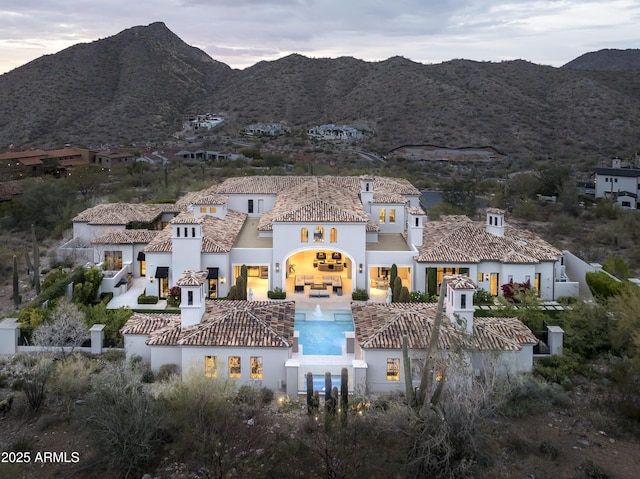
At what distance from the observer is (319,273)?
103 feet

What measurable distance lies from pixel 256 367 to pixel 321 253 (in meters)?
14.2

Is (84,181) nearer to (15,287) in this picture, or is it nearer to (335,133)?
(15,287)

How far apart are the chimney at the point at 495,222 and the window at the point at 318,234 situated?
9.14 meters

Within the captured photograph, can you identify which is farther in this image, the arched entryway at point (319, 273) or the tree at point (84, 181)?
the tree at point (84, 181)

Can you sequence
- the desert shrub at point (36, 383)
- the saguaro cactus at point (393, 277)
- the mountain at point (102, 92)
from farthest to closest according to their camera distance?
the mountain at point (102, 92)
the saguaro cactus at point (393, 277)
the desert shrub at point (36, 383)

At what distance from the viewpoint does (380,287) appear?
95.5 feet

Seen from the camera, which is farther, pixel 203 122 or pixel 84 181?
pixel 203 122

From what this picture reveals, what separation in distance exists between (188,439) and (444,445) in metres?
6.31

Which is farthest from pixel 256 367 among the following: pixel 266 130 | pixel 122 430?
pixel 266 130

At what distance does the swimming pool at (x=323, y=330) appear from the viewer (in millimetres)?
21750

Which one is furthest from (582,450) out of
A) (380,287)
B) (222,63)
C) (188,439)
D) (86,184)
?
(222,63)

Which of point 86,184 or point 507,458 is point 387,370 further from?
point 86,184

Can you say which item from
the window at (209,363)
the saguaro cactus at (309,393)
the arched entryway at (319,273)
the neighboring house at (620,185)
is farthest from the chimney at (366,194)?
the neighboring house at (620,185)

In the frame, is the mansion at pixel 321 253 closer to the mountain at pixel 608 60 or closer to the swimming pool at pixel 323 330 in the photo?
the swimming pool at pixel 323 330
